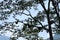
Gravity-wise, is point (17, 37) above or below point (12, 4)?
below

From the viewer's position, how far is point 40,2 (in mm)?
16094

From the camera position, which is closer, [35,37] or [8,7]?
[8,7]

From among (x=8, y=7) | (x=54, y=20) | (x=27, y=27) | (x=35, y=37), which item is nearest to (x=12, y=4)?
(x=8, y=7)

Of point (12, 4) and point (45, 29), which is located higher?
point (12, 4)

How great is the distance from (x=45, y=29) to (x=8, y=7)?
9.22 ft

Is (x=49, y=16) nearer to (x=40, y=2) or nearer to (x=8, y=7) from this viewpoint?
(x=40, y=2)

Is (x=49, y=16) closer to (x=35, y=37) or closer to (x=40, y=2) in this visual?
(x=40, y=2)

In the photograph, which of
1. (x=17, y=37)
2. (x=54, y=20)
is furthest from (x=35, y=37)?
(x=54, y=20)

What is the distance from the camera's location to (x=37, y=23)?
16.4 m

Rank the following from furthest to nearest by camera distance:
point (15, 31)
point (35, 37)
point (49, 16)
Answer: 1. point (35, 37)
2. point (15, 31)
3. point (49, 16)

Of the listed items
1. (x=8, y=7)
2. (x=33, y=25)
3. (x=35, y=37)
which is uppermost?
(x=8, y=7)

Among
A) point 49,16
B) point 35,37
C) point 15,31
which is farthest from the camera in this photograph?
point 35,37

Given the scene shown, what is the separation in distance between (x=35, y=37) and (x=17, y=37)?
2.82 metres

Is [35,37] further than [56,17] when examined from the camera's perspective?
Yes
